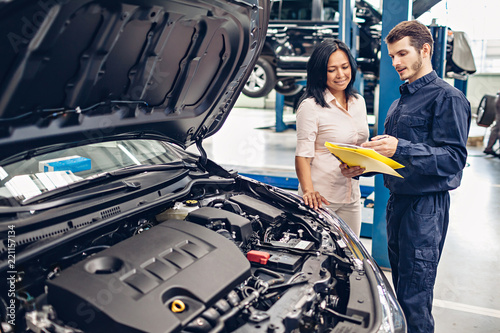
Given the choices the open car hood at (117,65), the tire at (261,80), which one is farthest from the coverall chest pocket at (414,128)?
the tire at (261,80)

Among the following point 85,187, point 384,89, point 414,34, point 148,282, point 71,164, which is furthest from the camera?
point 384,89

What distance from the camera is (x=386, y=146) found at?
184cm

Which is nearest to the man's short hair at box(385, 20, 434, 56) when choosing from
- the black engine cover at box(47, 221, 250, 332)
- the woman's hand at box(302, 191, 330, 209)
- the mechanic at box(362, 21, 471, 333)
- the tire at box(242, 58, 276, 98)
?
the mechanic at box(362, 21, 471, 333)

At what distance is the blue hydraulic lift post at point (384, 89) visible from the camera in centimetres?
291

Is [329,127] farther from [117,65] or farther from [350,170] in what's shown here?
[117,65]

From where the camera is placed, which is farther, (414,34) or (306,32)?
(306,32)

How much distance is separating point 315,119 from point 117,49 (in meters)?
1.14

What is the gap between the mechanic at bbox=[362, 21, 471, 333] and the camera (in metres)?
1.85

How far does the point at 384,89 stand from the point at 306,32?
3.09m

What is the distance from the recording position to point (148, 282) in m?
1.22

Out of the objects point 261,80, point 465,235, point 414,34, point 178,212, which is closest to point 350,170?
point 414,34

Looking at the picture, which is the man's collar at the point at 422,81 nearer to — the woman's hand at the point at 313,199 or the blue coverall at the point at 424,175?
the blue coverall at the point at 424,175

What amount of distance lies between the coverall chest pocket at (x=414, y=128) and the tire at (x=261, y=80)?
4.40 meters

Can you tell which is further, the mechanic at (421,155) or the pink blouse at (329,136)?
the pink blouse at (329,136)
